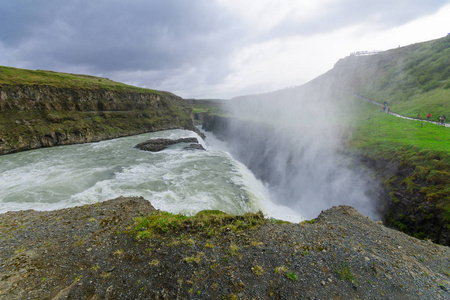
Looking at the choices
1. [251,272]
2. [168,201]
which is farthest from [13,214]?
[251,272]

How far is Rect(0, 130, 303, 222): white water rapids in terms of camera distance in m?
15.0

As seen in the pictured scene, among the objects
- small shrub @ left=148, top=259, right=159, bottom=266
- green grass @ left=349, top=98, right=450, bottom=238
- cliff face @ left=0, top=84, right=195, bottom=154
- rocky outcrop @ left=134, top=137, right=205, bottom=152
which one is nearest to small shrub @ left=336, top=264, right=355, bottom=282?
small shrub @ left=148, top=259, right=159, bottom=266

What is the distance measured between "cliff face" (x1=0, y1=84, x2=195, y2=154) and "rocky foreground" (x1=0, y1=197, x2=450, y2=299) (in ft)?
121

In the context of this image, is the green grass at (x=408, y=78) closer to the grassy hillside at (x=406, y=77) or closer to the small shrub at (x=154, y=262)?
the grassy hillside at (x=406, y=77)

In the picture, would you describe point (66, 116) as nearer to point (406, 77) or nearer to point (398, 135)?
point (398, 135)

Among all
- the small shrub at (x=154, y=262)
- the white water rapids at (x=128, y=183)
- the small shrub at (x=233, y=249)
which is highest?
the small shrub at (x=154, y=262)

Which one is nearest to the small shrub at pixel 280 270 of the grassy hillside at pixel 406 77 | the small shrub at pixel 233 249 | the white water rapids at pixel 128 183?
the small shrub at pixel 233 249

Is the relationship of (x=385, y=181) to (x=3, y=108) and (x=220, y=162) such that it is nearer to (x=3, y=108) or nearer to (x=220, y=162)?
(x=220, y=162)

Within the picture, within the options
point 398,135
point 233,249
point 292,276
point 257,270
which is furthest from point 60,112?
point 398,135

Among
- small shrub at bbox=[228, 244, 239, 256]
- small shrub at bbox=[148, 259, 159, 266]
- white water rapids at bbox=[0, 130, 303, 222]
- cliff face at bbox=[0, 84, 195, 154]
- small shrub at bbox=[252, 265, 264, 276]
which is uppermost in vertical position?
cliff face at bbox=[0, 84, 195, 154]

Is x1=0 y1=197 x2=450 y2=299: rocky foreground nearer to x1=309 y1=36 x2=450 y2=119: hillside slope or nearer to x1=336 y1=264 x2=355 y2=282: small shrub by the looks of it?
x1=336 y1=264 x2=355 y2=282: small shrub

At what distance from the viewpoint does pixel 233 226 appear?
8469 mm

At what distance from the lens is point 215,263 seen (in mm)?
6426

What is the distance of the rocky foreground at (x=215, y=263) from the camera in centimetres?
546
